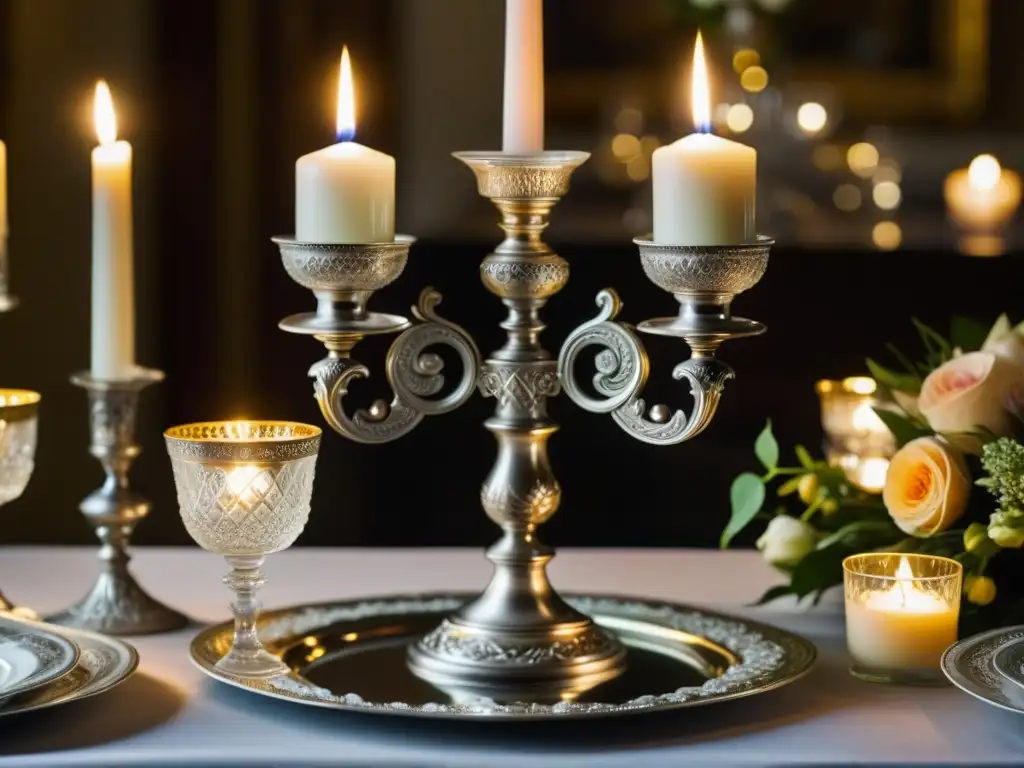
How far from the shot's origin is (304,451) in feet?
3.40

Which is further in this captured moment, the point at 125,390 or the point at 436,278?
the point at 436,278

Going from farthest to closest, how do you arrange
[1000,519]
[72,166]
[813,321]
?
1. [72,166]
2. [813,321]
3. [1000,519]

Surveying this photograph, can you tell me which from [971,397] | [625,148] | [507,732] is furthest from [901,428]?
[625,148]

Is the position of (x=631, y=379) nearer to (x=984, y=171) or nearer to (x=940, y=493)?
(x=940, y=493)

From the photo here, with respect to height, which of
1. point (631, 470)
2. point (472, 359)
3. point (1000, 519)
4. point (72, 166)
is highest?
point (72, 166)

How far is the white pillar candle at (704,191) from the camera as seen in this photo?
1.00 meters

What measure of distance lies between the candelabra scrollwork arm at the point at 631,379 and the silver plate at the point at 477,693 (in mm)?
161

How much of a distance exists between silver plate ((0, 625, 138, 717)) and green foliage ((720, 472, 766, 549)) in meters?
0.45

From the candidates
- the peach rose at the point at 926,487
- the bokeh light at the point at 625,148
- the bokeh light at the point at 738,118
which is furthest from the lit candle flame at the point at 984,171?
the peach rose at the point at 926,487

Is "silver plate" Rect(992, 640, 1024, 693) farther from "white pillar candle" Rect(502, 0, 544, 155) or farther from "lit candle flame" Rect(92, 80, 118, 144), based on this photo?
"lit candle flame" Rect(92, 80, 118, 144)

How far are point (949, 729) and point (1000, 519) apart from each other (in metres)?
0.16

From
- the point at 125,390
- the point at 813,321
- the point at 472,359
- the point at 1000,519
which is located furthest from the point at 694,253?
the point at 813,321

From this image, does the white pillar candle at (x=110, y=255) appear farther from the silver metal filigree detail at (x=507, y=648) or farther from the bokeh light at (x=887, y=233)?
the bokeh light at (x=887, y=233)

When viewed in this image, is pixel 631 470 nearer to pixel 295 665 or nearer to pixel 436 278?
pixel 436 278
